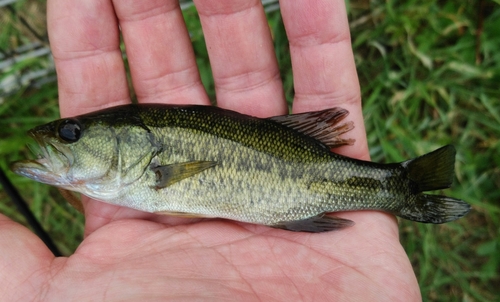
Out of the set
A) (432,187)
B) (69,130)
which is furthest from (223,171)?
(432,187)

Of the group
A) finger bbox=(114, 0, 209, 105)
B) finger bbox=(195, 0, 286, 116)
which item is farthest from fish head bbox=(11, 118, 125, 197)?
finger bbox=(195, 0, 286, 116)

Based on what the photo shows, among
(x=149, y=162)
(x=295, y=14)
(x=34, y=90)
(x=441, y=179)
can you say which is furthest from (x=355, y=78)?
(x=34, y=90)

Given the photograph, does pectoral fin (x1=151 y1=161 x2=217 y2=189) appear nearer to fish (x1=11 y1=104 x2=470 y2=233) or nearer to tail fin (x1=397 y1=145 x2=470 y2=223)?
fish (x1=11 y1=104 x2=470 y2=233)

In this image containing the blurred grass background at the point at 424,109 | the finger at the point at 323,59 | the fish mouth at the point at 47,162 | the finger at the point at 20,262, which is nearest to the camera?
the finger at the point at 20,262

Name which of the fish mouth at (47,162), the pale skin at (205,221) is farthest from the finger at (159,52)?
the fish mouth at (47,162)

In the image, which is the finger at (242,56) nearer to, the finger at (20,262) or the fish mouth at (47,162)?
the fish mouth at (47,162)

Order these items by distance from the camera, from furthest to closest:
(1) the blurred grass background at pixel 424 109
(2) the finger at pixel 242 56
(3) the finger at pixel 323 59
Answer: (1) the blurred grass background at pixel 424 109 < (2) the finger at pixel 242 56 < (3) the finger at pixel 323 59
